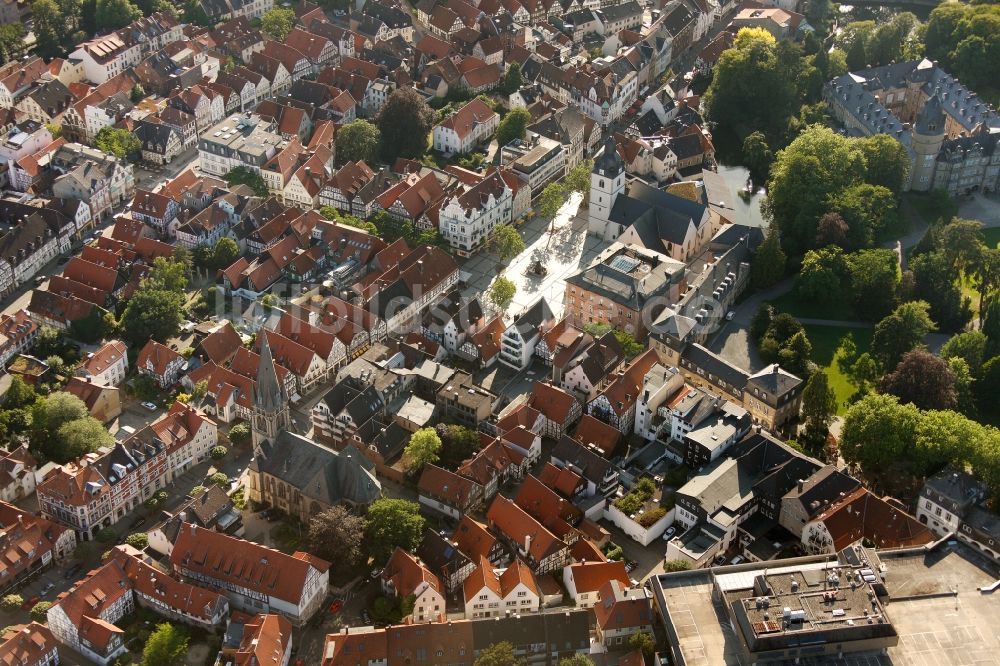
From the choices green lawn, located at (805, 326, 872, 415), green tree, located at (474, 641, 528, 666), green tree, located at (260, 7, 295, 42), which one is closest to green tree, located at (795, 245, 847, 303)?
green lawn, located at (805, 326, 872, 415)

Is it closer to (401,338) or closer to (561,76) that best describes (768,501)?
(401,338)

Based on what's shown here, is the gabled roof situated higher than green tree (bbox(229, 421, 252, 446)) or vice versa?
the gabled roof

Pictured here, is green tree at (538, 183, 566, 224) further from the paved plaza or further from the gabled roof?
the gabled roof

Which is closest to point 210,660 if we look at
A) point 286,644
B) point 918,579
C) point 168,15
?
point 286,644

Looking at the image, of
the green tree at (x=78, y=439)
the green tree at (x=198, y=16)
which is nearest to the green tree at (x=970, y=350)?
the green tree at (x=78, y=439)

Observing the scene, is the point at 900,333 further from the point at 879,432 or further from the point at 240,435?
the point at 240,435

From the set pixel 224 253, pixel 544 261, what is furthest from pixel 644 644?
pixel 224 253
